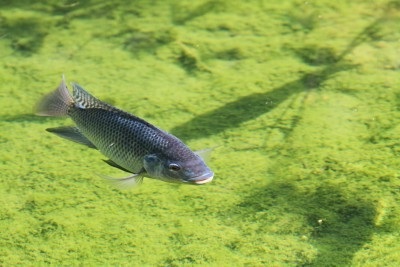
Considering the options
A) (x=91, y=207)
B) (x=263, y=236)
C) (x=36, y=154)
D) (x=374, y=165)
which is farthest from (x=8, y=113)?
(x=374, y=165)

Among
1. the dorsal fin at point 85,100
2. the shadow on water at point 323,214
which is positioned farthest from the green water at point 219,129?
the dorsal fin at point 85,100

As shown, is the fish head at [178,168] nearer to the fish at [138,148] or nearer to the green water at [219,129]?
the fish at [138,148]

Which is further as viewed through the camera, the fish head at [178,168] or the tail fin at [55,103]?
the tail fin at [55,103]

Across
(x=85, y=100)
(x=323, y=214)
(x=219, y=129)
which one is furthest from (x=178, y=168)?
(x=219, y=129)

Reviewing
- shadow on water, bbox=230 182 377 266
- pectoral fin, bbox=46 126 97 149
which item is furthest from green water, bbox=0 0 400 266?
pectoral fin, bbox=46 126 97 149

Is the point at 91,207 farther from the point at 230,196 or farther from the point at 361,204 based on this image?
the point at 361,204

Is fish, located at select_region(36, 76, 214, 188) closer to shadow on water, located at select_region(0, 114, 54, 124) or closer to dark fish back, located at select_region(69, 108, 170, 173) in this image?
dark fish back, located at select_region(69, 108, 170, 173)
